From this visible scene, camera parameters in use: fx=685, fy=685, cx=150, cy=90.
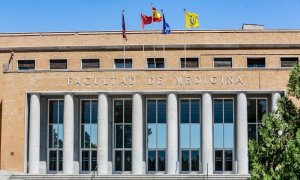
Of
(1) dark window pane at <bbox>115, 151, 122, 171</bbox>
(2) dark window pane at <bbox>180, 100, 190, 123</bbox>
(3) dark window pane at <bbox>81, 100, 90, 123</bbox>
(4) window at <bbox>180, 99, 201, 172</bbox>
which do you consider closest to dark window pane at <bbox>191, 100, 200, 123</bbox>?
(4) window at <bbox>180, 99, 201, 172</bbox>

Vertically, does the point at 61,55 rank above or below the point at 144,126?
above

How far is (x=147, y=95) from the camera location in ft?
152

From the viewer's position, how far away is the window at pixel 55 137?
153 feet

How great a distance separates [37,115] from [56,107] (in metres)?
1.63

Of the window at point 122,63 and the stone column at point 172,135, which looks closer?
the stone column at point 172,135

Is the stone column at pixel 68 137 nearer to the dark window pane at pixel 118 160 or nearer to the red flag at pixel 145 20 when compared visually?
the dark window pane at pixel 118 160

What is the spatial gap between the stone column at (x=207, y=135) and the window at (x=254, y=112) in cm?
279

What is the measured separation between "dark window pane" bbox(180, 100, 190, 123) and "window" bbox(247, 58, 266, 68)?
638 cm

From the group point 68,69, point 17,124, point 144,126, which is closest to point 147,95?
point 144,126

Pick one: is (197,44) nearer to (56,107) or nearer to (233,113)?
(233,113)

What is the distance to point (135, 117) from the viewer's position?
148ft

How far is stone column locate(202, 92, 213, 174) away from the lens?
44.7 metres

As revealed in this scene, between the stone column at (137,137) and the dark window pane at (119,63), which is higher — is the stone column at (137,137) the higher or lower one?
the lower one

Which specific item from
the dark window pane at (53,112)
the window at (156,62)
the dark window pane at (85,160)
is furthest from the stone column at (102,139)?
the window at (156,62)
